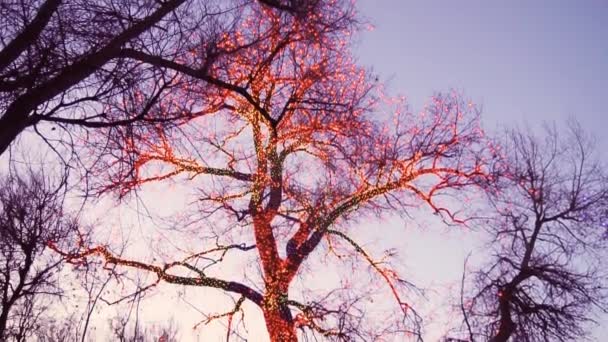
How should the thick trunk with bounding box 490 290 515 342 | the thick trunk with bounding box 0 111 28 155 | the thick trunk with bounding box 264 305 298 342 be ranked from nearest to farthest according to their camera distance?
Result: the thick trunk with bounding box 0 111 28 155
the thick trunk with bounding box 264 305 298 342
the thick trunk with bounding box 490 290 515 342

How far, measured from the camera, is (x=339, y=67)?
12.2 meters

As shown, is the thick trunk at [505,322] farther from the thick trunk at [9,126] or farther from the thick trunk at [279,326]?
the thick trunk at [9,126]

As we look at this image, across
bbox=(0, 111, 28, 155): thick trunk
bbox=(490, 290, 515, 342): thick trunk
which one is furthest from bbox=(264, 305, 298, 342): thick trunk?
bbox=(0, 111, 28, 155): thick trunk

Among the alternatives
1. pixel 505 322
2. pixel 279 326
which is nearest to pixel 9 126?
pixel 279 326

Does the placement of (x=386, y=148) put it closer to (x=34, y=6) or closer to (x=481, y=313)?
(x=481, y=313)

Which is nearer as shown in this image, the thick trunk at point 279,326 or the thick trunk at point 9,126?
the thick trunk at point 9,126

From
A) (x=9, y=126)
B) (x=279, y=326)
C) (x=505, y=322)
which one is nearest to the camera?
(x=9, y=126)

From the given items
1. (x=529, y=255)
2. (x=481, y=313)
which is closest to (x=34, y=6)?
(x=481, y=313)

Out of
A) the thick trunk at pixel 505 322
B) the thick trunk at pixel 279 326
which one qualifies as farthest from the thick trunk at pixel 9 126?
the thick trunk at pixel 505 322

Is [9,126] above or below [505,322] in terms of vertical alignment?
below

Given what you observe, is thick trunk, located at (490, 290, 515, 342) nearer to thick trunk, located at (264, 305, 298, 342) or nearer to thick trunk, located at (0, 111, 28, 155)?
thick trunk, located at (264, 305, 298, 342)

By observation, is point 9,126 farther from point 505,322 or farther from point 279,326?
point 505,322

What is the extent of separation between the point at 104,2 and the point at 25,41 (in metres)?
0.93

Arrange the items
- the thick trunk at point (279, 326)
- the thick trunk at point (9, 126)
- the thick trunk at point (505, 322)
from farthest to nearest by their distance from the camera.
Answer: the thick trunk at point (505, 322)
the thick trunk at point (279, 326)
the thick trunk at point (9, 126)
